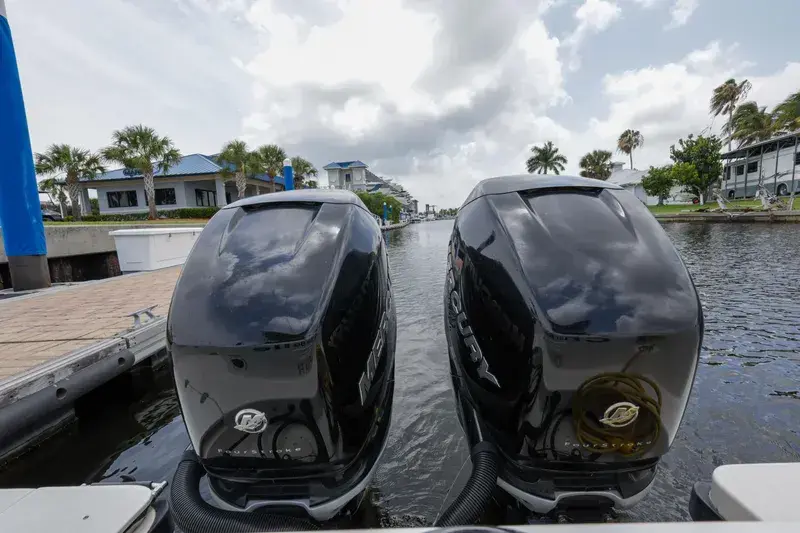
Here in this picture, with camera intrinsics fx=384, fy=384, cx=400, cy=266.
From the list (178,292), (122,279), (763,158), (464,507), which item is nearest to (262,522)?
(464,507)

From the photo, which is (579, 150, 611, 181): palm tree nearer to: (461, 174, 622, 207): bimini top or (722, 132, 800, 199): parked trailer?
(722, 132, 800, 199): parked trailer

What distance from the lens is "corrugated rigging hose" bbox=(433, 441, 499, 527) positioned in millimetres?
1355

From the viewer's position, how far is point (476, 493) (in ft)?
4.64

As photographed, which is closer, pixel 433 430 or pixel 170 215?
pixel 433 430

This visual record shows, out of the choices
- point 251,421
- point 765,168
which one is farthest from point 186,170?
point 765,168

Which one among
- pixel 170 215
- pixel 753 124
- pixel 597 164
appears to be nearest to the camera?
pixel 170 215

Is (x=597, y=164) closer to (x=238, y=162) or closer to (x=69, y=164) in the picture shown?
(x=238, y=162)

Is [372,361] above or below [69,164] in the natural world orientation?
below

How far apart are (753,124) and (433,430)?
53121mm

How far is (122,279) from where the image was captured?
7.30 m

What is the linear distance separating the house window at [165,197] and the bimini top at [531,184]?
107ft

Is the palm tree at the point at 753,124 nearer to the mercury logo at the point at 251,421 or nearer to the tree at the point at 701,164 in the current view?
the tree at the point at 701,164

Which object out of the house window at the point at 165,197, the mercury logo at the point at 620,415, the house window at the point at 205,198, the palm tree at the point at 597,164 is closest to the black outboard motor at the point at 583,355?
the mercury logo at the point at 620,415

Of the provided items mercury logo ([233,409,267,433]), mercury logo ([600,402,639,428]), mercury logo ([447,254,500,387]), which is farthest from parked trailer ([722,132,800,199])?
mercury logo ([233,409,267,433])
